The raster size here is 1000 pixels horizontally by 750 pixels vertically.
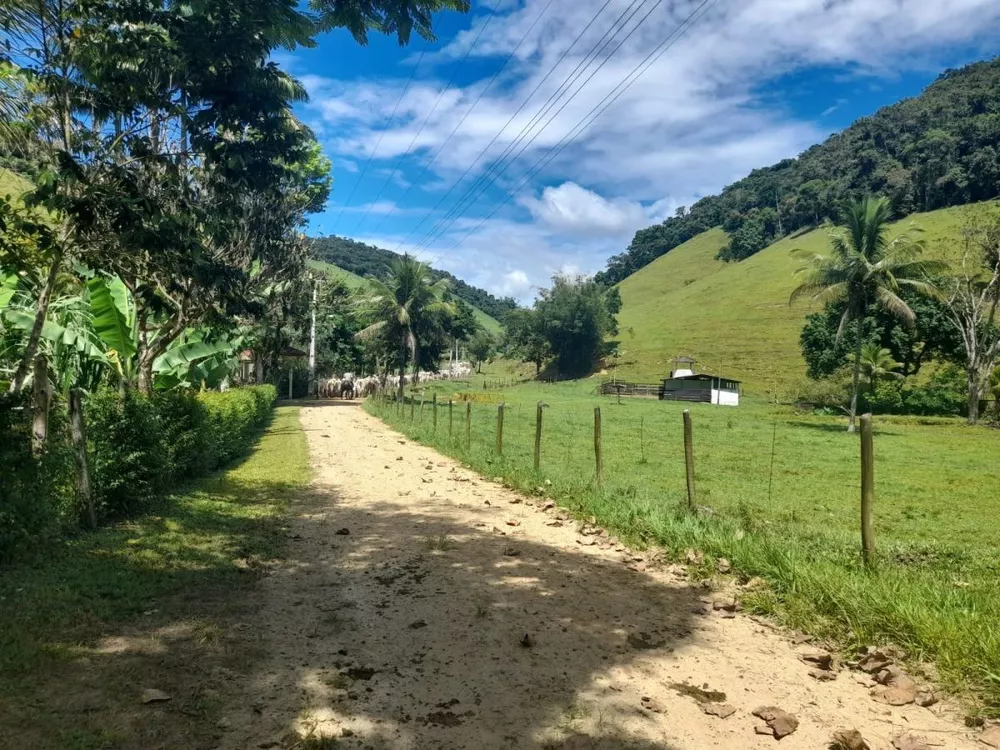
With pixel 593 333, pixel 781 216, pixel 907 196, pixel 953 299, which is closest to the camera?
pixel 953 299

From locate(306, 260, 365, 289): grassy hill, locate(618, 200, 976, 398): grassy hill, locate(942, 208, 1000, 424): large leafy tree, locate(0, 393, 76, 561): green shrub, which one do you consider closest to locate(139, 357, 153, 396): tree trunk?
locate(0, 393, 76, 561): green shrub

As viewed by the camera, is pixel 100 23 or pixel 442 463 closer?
pixel 100 23

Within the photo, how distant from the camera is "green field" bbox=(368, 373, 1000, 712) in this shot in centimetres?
441

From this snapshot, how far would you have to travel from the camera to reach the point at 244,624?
454cm

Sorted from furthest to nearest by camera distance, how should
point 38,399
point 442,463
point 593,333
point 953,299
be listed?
point 593,333
point 953,299
point 442,463
point 38,399

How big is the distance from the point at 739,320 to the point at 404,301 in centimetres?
5890

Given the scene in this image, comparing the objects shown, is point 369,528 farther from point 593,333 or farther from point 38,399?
point 593,333

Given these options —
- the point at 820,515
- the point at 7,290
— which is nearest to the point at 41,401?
the point at 7,290

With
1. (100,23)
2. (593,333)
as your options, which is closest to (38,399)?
(100,23)

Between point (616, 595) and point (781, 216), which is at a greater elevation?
point (781, 216)

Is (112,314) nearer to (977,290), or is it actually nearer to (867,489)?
(867,489)

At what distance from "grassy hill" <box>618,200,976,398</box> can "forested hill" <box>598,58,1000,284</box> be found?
7.46 meters

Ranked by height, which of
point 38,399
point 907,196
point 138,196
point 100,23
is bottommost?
point 38,399

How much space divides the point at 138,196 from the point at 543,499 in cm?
701
